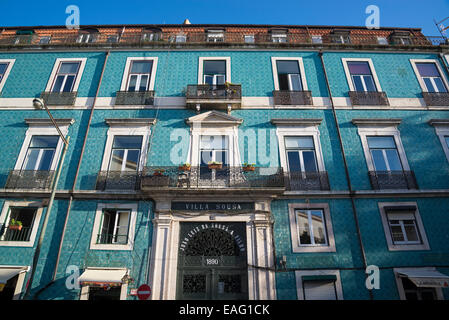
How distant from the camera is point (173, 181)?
1076 cm

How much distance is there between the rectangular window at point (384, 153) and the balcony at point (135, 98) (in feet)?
36.0

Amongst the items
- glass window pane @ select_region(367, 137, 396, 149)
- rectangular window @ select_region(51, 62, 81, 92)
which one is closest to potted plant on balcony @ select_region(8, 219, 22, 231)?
rectangular window @ select_region(51, 62, 81, 92)

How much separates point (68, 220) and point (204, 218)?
556 centimetres

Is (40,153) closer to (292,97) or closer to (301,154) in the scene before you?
(301,154)

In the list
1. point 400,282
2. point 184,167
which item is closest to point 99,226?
point 184,167

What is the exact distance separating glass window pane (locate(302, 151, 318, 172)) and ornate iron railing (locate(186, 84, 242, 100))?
4.22 metres

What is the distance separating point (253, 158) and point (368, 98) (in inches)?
274

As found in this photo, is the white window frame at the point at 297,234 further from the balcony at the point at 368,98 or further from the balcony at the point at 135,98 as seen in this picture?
the balcony at the point at 135,98

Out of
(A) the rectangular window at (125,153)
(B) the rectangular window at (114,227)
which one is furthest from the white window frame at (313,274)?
(A) the rectangular window at (125,153)

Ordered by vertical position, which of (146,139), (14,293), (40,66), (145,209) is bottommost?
(14,293)

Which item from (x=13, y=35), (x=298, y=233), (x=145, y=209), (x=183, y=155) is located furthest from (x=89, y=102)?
(x=298, y=233)

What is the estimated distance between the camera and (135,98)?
12.9 metres

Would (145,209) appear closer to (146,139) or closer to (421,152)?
(146,139)

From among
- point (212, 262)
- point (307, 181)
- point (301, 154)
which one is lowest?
point (212, 262)
